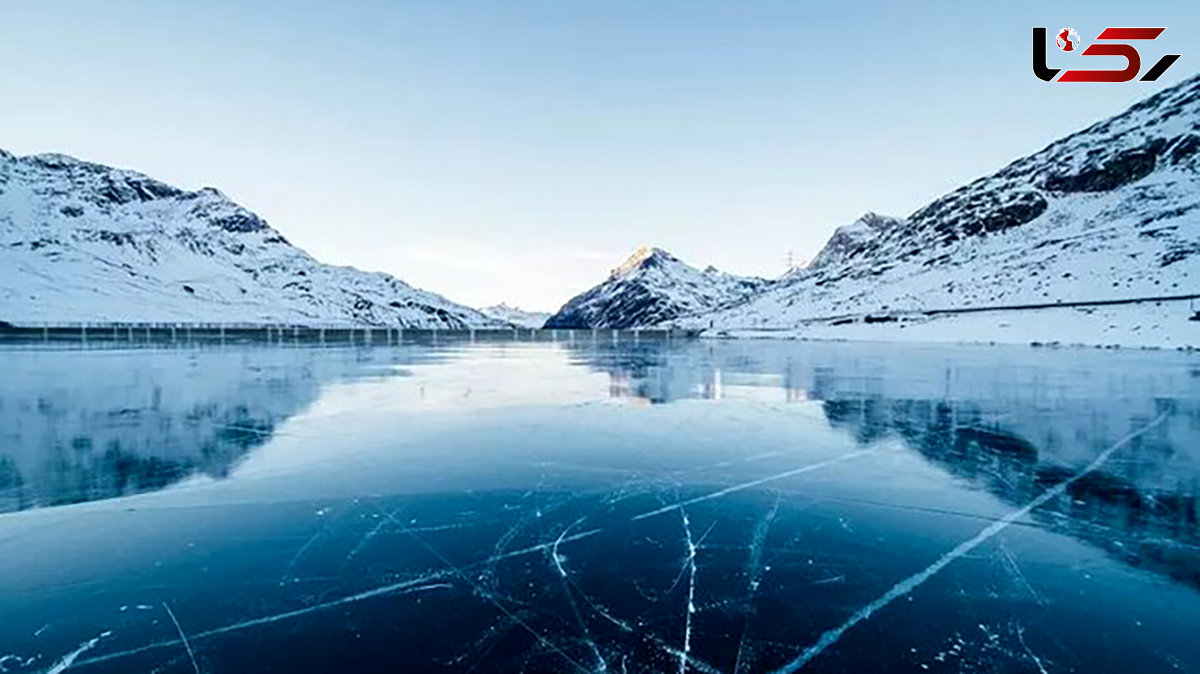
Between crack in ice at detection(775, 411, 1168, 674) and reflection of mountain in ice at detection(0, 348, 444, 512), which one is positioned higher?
reflection of mountain in ice at detection(0, 348, 444, 512)

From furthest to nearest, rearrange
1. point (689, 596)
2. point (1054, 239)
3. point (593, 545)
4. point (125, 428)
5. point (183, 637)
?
1. point (1054, 239)
2. point (125, 428)
3. point (593, 545)
4. point (689, 596)
5. point (183, 637)

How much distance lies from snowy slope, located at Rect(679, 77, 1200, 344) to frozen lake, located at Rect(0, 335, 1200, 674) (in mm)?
58648

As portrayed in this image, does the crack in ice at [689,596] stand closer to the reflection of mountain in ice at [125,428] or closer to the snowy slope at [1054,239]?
the reflection of mountain in ice at [125,428]

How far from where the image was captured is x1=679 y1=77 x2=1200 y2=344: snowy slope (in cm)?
8119

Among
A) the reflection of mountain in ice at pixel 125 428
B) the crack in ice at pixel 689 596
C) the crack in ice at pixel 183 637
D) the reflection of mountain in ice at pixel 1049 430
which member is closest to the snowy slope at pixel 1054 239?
the reflection of mountain in ice at pixel 1049 430

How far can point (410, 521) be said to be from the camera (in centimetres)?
562

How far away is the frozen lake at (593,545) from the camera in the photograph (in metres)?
3.44

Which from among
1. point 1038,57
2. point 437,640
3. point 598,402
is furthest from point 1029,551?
point 1038,57

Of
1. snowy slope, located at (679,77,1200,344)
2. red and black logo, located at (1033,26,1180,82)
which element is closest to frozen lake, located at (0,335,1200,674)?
red and black logo, located at (1033,26,1180,82)

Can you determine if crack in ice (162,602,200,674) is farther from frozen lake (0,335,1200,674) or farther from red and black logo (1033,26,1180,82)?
red and black logo (1033,26,1180,82)

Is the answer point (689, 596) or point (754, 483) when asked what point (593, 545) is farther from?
point (754, 483)

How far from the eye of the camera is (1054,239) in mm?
112625

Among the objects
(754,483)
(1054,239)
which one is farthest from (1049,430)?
(1054,239)

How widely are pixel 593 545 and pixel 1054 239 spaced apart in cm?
13799
